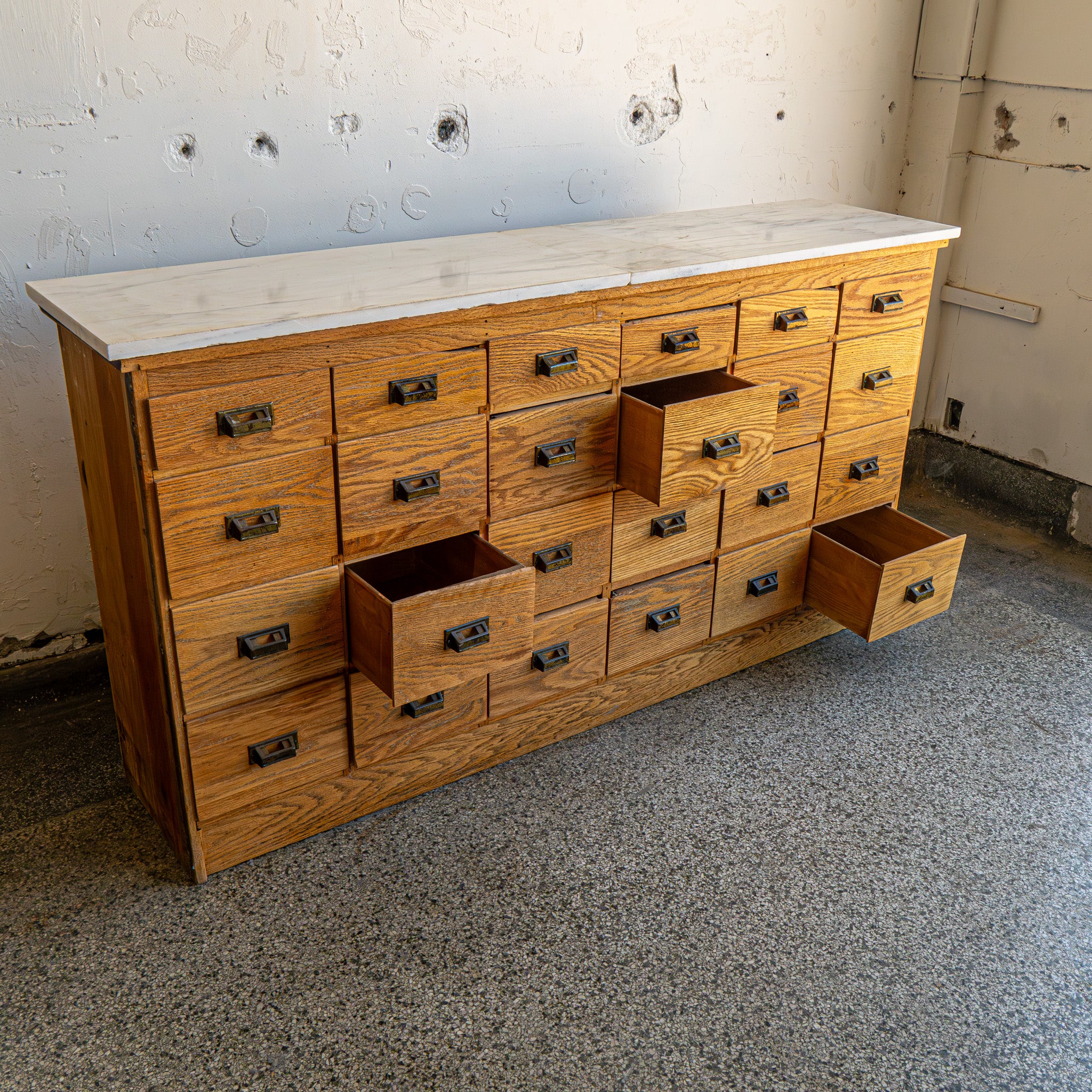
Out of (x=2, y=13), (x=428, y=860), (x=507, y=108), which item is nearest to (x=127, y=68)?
(x=2, y=13)

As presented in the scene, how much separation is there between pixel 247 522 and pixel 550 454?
618 mm

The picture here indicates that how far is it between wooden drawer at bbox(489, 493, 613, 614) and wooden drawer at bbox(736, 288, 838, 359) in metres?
0.48

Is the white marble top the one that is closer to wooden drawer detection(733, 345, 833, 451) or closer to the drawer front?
the drawer front

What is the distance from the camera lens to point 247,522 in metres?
1.80

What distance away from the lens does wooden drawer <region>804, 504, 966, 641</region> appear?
2549 mm

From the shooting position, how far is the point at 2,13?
6.41 feet

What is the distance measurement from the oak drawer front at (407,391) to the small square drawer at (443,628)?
265 mm

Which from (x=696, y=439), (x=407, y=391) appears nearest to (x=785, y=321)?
(x=696, y=439)

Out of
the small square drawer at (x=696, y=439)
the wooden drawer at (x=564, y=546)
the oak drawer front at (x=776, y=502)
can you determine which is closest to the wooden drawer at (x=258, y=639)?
the wooden drawer at (x=564, y=546)

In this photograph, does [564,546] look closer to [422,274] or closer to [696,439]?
[696,439]

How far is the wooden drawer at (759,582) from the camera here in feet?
8.46

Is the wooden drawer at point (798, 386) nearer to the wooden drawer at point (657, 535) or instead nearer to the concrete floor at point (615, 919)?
the wooden drawer at point (657, 535)

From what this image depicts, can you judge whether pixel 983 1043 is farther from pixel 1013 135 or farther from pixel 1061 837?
pixel 1013 135

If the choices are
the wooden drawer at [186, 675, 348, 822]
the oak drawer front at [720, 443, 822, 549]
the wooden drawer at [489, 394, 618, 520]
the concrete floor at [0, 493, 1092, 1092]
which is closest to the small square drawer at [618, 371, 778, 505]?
the wooden drawer at [489, 394, 618, 520]
